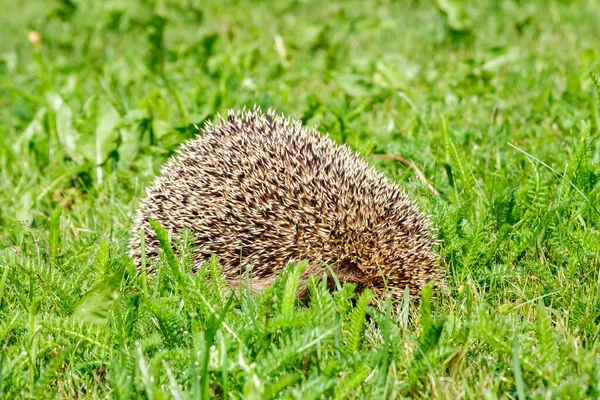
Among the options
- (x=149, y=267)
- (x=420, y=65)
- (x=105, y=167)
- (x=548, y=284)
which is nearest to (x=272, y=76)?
(x=420, y=65)

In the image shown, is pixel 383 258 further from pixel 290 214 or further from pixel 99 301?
pixel 99 301

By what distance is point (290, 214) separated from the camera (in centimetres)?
366

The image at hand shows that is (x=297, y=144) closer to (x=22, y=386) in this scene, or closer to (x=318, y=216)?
(x=318, y=216)

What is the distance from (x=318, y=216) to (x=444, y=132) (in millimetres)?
1343

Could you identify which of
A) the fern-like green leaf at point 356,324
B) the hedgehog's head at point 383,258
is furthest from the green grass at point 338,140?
the hedgehog's head at point 383,258

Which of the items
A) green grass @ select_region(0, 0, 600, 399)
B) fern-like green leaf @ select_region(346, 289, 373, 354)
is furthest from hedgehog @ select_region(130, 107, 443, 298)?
fern-like green leaf @ select_region(346, 289, 373, 354)

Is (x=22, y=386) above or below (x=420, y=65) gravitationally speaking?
below

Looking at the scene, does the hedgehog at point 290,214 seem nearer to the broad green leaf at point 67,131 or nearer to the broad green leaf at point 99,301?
the broad green leaf at point 99,301

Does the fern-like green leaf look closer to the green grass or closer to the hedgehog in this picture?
the green grass

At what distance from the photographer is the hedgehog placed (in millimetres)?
3584

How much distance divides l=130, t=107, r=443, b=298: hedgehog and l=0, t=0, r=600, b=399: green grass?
0.18 metres

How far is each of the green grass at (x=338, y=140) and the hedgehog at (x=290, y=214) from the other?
182 millimetres

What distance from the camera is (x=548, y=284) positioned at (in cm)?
355

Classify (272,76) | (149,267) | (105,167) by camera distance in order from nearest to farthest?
(149,267) → (105,167) → (272,76)
